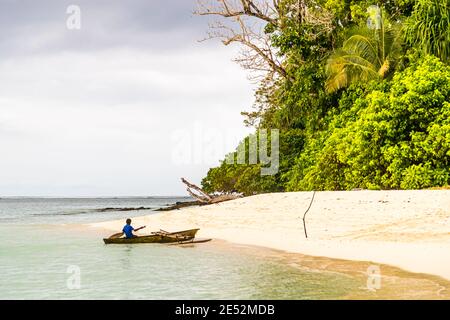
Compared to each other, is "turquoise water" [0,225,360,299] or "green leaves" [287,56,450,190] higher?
"green leaves" [287,56,450,190]

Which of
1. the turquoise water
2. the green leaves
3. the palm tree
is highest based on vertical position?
the palm tree

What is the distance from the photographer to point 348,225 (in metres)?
18.3

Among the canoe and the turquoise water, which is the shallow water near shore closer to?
the turquoise water

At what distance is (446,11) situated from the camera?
23.8 metres

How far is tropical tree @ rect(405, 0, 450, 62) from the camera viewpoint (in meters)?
23.6

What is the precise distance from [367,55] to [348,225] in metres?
12.0

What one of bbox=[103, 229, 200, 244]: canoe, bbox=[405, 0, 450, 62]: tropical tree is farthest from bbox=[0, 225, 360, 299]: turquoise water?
bbox=[405, 0, 450, 62]: tropical tree

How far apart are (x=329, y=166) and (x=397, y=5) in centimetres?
952

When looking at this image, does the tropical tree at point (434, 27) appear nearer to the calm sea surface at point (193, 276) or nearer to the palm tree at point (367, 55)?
the palm tree at point (367, 55)

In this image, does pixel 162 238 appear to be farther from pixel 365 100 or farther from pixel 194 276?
pixel 365 100

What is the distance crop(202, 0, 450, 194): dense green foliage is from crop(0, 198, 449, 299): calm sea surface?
8553 millimetres

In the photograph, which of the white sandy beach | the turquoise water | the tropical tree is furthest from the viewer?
the tropical tree

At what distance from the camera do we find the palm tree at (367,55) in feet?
86.9

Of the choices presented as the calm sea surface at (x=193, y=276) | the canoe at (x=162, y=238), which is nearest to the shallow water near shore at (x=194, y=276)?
the calm sea surface at (x=193, y=276)
